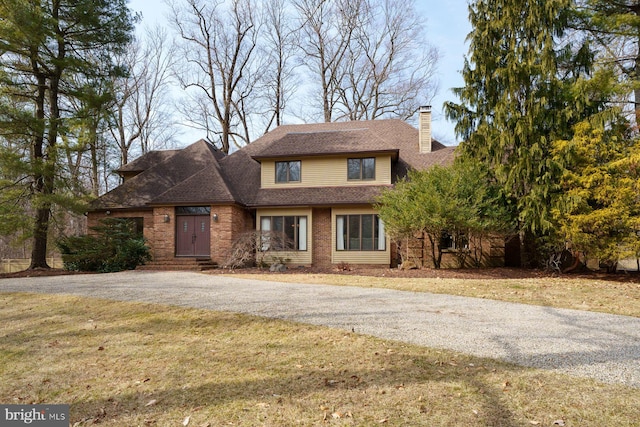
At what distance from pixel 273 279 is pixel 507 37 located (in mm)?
11883

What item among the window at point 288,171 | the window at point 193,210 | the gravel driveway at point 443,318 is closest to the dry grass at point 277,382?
the gravel driveway at point 443,318

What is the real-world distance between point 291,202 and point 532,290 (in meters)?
9.62

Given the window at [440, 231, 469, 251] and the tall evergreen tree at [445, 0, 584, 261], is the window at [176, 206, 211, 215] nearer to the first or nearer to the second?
the window at [440, 231, 469, 251]

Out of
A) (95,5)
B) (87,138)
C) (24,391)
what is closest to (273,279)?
(24,391)

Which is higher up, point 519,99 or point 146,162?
point 519,99

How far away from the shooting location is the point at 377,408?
345cm

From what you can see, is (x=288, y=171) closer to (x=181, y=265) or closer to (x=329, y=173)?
(x=329, y=173)

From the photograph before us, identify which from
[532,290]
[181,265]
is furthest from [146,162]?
[532,290]

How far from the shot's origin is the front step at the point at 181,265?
49.7ft

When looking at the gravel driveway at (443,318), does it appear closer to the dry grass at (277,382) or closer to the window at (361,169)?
the dry grass at (277,382)

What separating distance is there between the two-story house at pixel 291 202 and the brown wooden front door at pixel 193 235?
41 mm

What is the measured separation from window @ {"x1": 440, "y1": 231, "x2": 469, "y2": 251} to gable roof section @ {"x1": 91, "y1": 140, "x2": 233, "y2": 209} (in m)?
8.30

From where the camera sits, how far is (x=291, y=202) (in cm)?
1647

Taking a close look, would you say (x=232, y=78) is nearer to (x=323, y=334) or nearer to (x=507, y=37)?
(x=507, y=37)
